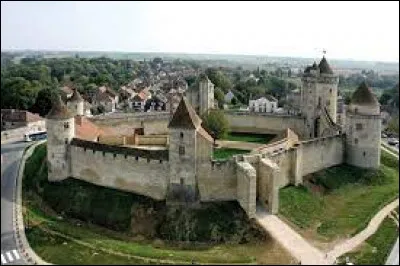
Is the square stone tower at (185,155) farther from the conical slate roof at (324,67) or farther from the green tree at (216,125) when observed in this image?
the conical slate roof at (324,67)

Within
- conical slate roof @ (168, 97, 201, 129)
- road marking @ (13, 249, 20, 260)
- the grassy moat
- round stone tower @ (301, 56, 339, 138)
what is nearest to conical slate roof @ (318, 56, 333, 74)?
round stone tower @ (301, 56, 339, 138)

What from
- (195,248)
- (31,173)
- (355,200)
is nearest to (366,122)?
(355,200)

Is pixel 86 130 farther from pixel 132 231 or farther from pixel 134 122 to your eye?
pixel 132 231

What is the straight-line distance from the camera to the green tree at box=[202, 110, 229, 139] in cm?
5445

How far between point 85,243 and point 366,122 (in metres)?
25.0

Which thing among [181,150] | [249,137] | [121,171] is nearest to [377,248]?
[181,150]

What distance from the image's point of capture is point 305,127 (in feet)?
185

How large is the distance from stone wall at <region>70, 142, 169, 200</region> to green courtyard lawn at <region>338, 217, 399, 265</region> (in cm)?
1257

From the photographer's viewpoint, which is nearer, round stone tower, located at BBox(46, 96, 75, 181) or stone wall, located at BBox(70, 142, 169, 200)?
stone wall, located at BBox(70, 142, 169, 200)

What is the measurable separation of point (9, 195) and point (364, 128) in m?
27.5

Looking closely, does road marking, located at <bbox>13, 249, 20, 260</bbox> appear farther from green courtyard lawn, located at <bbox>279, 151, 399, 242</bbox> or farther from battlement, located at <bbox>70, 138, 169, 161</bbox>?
green courtyard lawn, located at <bbox>279, 151, 399, 242</bbox>

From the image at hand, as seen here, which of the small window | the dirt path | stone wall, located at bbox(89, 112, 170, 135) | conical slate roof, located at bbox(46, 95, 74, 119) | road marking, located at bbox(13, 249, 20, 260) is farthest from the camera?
stone wall, located at bbox(89, 112, 170, 135)

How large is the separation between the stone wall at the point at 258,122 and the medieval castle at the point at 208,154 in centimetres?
295

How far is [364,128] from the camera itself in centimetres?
4647
